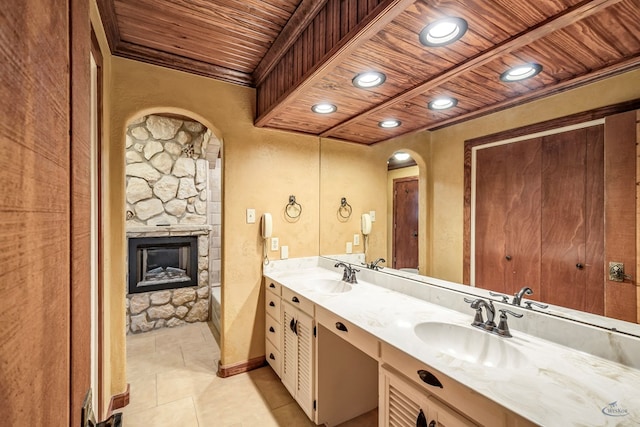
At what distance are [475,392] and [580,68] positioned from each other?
1401mm

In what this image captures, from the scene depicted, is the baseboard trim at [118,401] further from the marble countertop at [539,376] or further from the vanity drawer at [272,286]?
the marble countertop at [539,376]

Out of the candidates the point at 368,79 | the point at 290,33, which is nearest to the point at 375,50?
the point at 368,79

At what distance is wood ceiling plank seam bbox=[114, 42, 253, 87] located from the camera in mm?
1961

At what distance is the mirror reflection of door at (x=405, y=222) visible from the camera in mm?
1747

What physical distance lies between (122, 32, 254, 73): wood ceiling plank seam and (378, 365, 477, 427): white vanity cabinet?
228cm

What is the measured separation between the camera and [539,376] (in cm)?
96

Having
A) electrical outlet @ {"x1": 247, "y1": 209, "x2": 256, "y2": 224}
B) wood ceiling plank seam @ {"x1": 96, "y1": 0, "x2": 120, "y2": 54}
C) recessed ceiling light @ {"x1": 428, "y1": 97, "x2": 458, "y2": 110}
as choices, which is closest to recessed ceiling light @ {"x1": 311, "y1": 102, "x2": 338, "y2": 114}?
recessed ceiling light @ {"x1": 428, "y1": 97, "x2": 458, "y2": 110}

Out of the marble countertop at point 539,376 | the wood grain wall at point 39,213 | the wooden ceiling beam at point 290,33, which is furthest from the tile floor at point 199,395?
the wooden ceiling beam at point 290,33

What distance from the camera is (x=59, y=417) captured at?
1.43 feet

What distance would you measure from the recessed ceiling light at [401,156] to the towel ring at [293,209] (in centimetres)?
103

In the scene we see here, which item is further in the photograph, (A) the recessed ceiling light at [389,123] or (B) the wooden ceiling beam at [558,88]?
(A) the recessed ceiling light at [389,123]

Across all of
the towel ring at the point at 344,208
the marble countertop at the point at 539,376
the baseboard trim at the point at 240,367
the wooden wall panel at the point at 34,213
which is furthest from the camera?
the towel ring at the point at 344,208

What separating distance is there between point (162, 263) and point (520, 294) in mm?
3673

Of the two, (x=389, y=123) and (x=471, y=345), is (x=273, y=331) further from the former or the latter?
(x=389, y=123)
